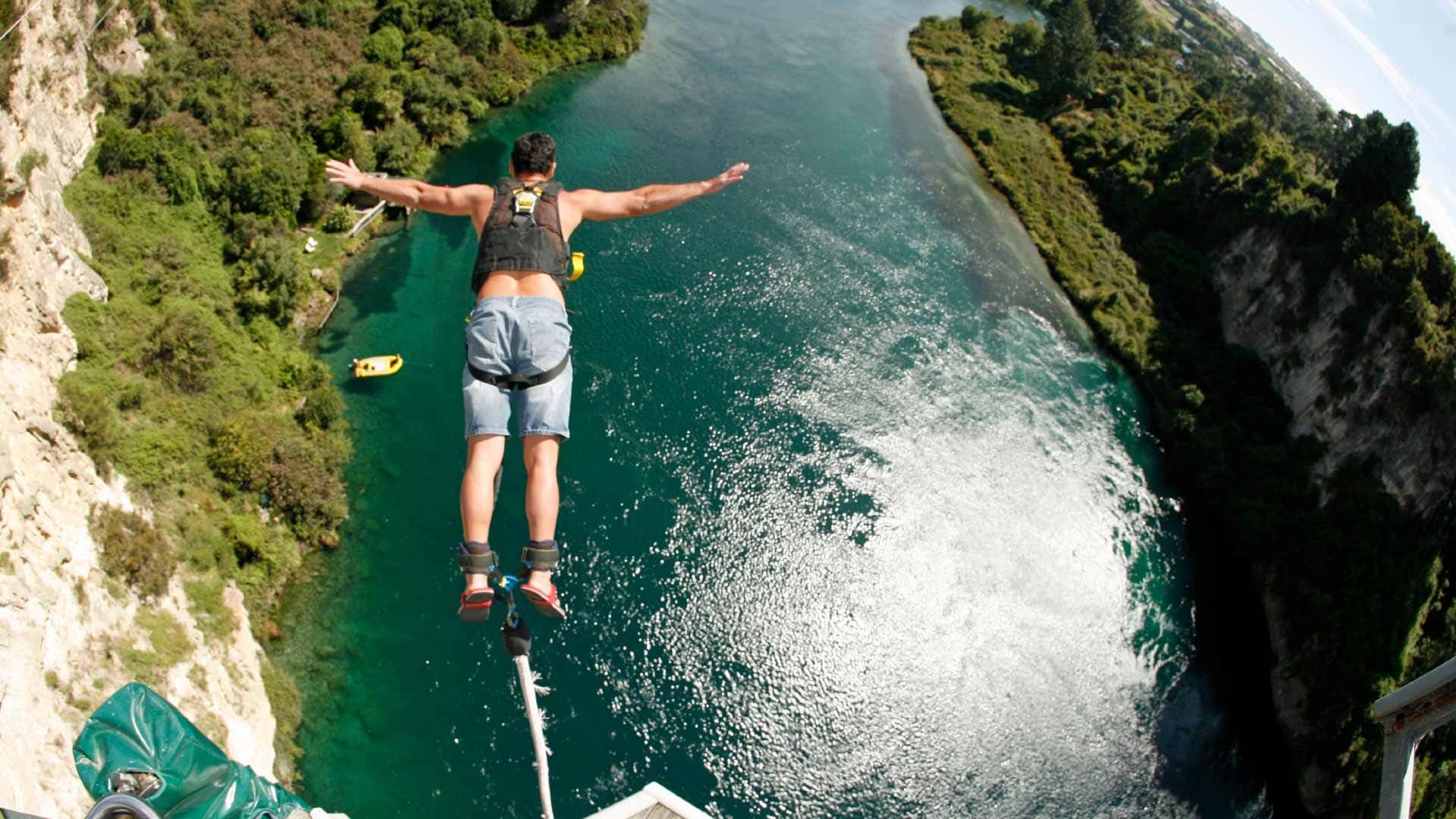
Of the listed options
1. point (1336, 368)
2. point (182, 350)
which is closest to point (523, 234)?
point (182, 350)

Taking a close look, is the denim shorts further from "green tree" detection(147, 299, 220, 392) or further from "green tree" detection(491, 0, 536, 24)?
"green tree" detection(491, 0, 536, 24)

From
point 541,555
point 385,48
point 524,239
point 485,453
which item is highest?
point 524,239

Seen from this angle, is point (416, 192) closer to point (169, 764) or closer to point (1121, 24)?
point (169, 764)

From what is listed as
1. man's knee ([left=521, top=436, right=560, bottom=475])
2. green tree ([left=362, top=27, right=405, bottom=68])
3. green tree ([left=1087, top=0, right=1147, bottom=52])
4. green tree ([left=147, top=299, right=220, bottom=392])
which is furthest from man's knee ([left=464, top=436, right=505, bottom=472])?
green tree ([left=1087, top=0, right=1147, bottom=52])

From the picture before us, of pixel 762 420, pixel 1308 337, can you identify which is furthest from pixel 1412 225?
pixel 762 420

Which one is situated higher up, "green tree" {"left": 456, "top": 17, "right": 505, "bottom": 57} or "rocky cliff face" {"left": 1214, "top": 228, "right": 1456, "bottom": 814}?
"rocky cliff face" {"left": 1214, "top": 228, "right": 1456, "bottom": 814}

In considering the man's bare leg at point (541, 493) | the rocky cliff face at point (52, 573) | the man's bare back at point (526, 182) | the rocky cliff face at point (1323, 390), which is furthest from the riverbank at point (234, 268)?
the rocky cliff face at point (1323, 390)
